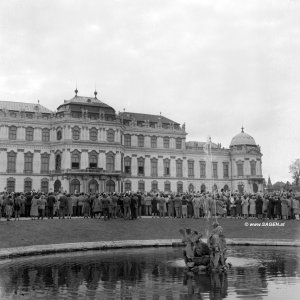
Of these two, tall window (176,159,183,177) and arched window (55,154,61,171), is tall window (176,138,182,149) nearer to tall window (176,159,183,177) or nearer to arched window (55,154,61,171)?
tall window (176,159,183,177)

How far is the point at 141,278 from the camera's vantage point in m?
11.9

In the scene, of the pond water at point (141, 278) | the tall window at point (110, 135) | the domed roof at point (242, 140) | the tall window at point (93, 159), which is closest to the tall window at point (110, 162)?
the tall window at point (93, 159)

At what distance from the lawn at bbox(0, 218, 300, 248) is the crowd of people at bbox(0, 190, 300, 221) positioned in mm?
1494

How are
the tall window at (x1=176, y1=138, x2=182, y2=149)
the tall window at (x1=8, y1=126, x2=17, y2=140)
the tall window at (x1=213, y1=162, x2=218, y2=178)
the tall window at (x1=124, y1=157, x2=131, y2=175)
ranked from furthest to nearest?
the tall window at (x1=213, y1=162, x2=218, y2=178) < the tall window at (x1=176, y1=138, x2=182, y2=149) < the tall window at (x1=124, y1=157, x2=131, y2=175) < the tall window at (x1=8, y1=126, x2=17, y2=140)

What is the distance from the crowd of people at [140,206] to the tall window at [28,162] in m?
32.2

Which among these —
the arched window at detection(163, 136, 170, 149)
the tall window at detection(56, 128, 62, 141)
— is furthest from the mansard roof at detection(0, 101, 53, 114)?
the arched window at detection(163, 136, 170, 149)

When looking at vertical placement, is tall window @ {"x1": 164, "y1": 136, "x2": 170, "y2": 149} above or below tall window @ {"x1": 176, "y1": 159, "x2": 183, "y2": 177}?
above

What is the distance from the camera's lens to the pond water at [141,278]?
9945mm

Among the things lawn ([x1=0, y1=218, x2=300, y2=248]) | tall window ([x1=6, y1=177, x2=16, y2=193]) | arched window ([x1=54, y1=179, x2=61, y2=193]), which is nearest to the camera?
lawn ([x1=0, y1=218, x2=300, y2=248])

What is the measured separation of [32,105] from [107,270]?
178ft

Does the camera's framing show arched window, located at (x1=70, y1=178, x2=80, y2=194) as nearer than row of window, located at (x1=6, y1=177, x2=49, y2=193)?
Yes

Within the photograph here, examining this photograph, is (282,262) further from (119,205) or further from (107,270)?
(119,205)

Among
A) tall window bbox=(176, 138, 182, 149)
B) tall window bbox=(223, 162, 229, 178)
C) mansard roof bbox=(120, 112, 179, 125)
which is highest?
mansard roof bbox=(120, 112, 179, 125)

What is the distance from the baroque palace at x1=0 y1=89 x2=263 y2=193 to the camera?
58719 millimetres
